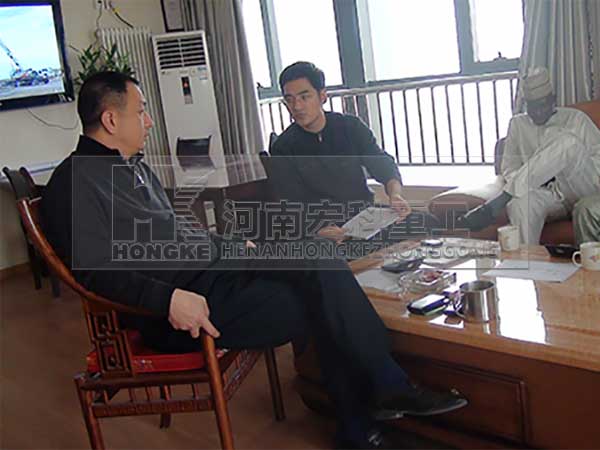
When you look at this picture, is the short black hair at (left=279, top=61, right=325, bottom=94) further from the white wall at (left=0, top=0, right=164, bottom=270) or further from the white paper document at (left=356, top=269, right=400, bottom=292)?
the white wall at (left=0, top=0, right=164, bottom=270)

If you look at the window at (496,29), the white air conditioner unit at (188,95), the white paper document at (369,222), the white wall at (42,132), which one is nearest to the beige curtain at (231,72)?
the white air conditioner unit at (188,95)

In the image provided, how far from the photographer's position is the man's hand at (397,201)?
96.2 inches

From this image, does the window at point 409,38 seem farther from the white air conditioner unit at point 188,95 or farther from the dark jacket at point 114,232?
the dark jacket at point 114,232

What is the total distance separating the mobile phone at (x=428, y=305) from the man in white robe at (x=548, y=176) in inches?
43.6

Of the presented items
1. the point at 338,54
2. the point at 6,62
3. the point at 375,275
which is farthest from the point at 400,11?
the point at 375,275

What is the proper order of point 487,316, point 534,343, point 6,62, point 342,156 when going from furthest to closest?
point 6,62, point 342,156, point 487,316, point 534,343

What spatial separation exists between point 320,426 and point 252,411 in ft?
0.92

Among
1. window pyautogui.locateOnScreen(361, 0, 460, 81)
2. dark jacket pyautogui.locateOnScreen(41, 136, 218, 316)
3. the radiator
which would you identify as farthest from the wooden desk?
the radiator

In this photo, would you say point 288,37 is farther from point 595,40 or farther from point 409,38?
point 595,40

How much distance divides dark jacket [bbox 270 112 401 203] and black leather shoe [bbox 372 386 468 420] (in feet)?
3.96

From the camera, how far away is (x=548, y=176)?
2791mm

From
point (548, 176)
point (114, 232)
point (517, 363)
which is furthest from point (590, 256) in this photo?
point (114, 232)

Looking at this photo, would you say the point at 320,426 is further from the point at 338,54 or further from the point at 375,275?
the point at 338,54

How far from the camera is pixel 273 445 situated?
1.90m
